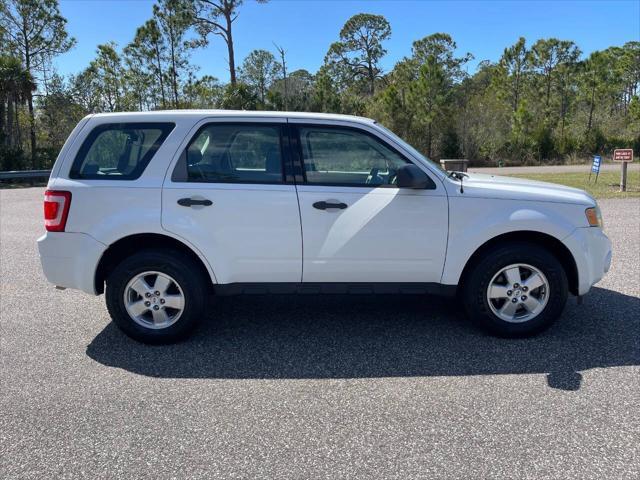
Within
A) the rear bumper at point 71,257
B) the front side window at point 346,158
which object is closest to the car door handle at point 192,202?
the rear bumper at point 71,257

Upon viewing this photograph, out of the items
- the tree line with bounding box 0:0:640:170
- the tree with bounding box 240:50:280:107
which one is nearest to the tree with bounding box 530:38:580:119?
the tree line with bounding box 0:0:640:170

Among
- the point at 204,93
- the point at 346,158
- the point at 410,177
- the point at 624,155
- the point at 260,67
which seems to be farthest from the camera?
the point at 260,67

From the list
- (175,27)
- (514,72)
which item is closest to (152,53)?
(175,27)

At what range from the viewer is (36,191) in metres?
19.1

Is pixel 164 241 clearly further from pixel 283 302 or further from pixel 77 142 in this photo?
pixel 283 302

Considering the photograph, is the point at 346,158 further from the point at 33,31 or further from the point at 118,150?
the point at 33,31

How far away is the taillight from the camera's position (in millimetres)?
4047

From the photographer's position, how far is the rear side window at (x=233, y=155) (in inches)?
162

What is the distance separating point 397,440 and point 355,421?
0.31m

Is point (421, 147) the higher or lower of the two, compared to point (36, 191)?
higher

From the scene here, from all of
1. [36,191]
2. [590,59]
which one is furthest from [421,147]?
[36,191]

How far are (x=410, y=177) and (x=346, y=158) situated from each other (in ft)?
2.05

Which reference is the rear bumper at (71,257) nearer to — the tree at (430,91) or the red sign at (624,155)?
the red sign at (624,155)

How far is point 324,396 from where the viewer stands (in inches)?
133
